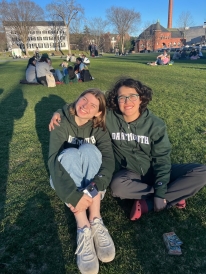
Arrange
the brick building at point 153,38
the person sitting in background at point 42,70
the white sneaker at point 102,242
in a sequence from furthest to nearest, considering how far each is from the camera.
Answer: the brick building at point 153,38 → the person sitting in background at point 42,70 → the white sneaker at point 102,242

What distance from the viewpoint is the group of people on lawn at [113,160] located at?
2.20 metres

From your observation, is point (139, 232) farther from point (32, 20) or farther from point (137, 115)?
point (32, 20)

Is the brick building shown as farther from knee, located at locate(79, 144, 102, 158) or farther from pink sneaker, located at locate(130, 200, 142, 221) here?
pink sneaker, located at locate(130, 200, 142, 221)

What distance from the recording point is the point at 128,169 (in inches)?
108

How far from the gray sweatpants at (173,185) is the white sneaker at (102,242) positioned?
0.48m

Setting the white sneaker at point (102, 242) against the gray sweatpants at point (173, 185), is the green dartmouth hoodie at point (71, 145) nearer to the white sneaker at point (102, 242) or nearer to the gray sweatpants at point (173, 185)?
the gray sweatpants at point (173, 185)

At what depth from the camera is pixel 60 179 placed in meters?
2.20

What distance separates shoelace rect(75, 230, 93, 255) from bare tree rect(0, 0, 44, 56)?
2565 inches

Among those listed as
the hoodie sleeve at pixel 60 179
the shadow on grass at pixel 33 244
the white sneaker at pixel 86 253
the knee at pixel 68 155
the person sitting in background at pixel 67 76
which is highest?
the person sitting in background at pixel 67 76

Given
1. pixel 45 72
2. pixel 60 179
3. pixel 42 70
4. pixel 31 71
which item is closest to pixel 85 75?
pixel 45 72

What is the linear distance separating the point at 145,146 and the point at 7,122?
4.45 meters

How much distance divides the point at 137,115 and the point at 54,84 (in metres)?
8.88

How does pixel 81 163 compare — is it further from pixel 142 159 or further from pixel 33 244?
pixel 33 244

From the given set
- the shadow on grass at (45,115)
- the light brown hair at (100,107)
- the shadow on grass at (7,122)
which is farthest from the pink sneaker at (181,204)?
the shadow on grass at (45,115)
